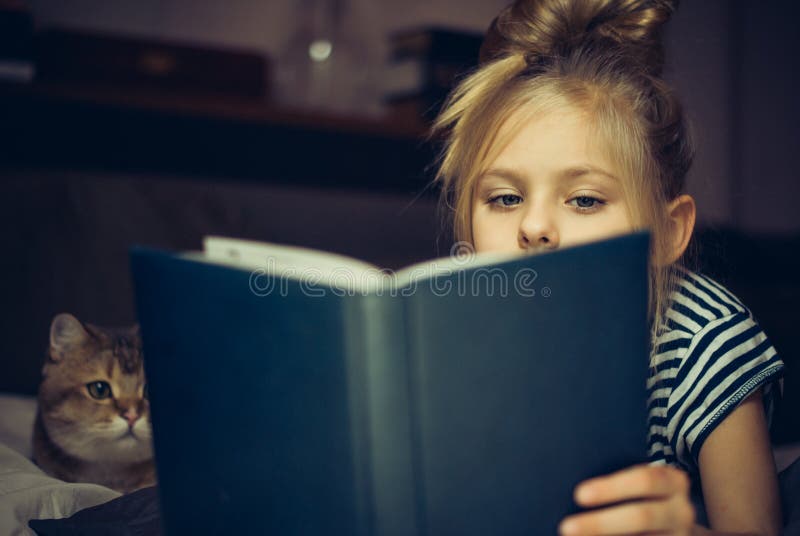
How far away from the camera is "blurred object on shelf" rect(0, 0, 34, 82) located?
1.39 metres

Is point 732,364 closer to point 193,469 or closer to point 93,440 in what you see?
point 193,469

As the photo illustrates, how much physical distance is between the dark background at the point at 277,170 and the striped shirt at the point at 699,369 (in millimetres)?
530

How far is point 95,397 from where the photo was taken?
93 centimetres

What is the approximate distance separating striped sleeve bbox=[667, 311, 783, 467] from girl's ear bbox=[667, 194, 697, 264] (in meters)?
0.15

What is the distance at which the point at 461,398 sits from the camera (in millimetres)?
503

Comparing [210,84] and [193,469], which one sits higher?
[210,84]

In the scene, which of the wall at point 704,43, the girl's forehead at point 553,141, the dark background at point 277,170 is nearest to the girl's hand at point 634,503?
the girl's forehead at point 553,141

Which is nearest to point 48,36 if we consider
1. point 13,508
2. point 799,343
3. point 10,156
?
point 10,156

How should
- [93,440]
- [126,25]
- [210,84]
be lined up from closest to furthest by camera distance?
[93,440], [210,84], [126,25]

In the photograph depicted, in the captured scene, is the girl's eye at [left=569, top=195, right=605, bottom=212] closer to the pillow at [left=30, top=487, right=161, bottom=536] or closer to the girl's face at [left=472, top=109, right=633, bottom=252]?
the girl's face at [left=472, top=109, right=633, bottom=252]

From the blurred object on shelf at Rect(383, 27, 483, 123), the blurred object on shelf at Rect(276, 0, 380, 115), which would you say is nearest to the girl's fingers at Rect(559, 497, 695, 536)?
the blurred object on shelf at Rect(383, 27, 483, 123)

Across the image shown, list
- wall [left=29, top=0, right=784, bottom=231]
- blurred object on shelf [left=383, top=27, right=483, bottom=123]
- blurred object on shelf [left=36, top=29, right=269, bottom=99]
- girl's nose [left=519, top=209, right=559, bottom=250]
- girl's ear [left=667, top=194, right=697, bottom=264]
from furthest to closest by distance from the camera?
wall [left=29, top=0, right=784, bottom=231]
blurred object on shelf [left=383, top=27, right=483, bottom=123]
blurred object on shelf [left=36, top=29, right=269, bottom=99]
girl's ear [left=667, top=194, right=697, bottom=264]
girl's nose [left=519, top=209, right=559, bottom=250]

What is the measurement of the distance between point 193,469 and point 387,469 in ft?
0.73

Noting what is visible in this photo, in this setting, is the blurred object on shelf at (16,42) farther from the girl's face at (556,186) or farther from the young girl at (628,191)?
the girl's face at (556,186)
